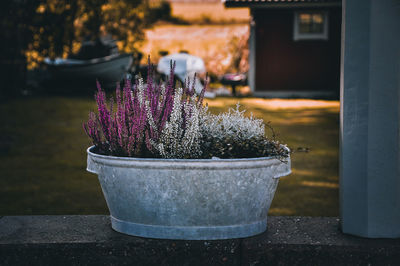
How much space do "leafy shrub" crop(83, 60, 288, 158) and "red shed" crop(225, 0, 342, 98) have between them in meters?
13.8

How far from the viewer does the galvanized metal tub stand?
2506 millimetres

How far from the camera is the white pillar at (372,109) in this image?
254cm

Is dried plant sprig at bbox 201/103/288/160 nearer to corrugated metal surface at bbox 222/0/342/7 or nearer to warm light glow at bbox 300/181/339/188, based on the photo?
warm light glow at bbox 300/181/339/188

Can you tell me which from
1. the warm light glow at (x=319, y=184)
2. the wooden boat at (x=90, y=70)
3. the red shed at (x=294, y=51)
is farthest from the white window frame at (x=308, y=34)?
the warm light glow at (x=319, y=184)

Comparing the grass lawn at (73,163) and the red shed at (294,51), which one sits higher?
the red shed at (294,51)

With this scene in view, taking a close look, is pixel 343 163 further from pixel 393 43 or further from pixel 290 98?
pixel 290 98

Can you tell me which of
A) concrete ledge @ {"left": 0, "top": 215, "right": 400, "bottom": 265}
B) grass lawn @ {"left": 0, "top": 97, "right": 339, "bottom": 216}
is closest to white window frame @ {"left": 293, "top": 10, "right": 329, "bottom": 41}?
grass lawn @ {"left": 0, "top": 97, "right": 339, "bottom": 216}

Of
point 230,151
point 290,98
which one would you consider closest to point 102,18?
point 290,98

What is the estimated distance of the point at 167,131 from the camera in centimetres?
269

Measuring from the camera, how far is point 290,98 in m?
15.8

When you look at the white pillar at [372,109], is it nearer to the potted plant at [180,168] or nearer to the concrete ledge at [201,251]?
the concrete ledge at [201,251]

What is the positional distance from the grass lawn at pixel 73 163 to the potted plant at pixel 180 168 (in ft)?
6.29

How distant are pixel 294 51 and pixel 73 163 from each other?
37.2ft

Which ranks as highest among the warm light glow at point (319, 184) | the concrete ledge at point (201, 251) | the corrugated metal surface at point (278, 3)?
the corrugated metal surface at point (278, 3)
